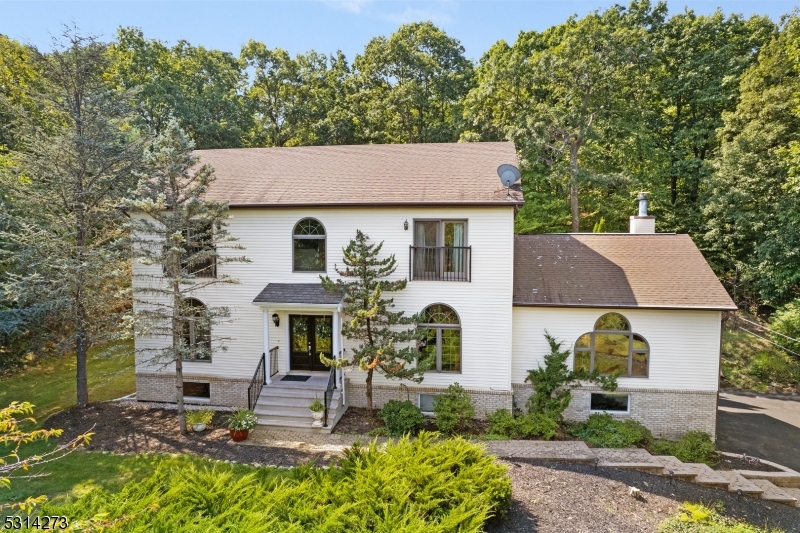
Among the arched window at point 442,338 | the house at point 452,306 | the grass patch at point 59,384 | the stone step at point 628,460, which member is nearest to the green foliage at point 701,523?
the stone step at point 628,460

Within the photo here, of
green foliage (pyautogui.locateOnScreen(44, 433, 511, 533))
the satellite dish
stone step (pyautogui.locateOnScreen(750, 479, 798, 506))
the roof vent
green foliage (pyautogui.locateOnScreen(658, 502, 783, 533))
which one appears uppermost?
the satellite dish

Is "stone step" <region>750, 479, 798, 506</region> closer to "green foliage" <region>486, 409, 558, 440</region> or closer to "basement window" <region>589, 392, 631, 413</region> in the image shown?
"basement window" <region>589, 392, 631, 413</region>

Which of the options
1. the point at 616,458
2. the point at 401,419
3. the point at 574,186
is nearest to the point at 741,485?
the point at 616,458

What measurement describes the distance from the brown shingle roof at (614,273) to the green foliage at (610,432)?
3.18 meters

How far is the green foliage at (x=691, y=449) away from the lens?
33.4 ft

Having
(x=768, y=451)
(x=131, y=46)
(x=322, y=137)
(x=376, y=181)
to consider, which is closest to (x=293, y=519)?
(x=376, y=181)

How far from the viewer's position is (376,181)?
498 inches

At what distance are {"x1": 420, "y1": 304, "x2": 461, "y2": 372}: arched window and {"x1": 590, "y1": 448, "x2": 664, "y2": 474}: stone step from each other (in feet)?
13.4

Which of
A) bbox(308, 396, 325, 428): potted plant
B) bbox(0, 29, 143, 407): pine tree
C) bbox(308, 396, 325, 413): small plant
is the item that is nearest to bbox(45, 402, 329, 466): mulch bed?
bbox(308, 396, 325, 428): potted plant

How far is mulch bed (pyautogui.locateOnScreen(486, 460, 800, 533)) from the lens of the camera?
266 inches

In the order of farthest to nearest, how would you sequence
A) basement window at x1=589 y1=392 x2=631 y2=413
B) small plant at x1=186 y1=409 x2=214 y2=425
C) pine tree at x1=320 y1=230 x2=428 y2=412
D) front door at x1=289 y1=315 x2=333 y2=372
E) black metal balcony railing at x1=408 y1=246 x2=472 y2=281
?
1. front door at x1=289 y1=315 x2=333 y2=372
2. basement window at x1=589 y1=392 x2=631 y2=413
3. black metal balcony railing at x1=408 y1=246 x2=472 y2=281
4. small plant at x1=186 y1=409 x2=214 y2=425
5. pine tree at x1=320 y1=230 x2=428 y2=412

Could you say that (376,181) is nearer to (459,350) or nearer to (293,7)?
(459,350)

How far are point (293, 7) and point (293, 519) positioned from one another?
51.1 feet

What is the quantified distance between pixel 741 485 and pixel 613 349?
4.04 m
